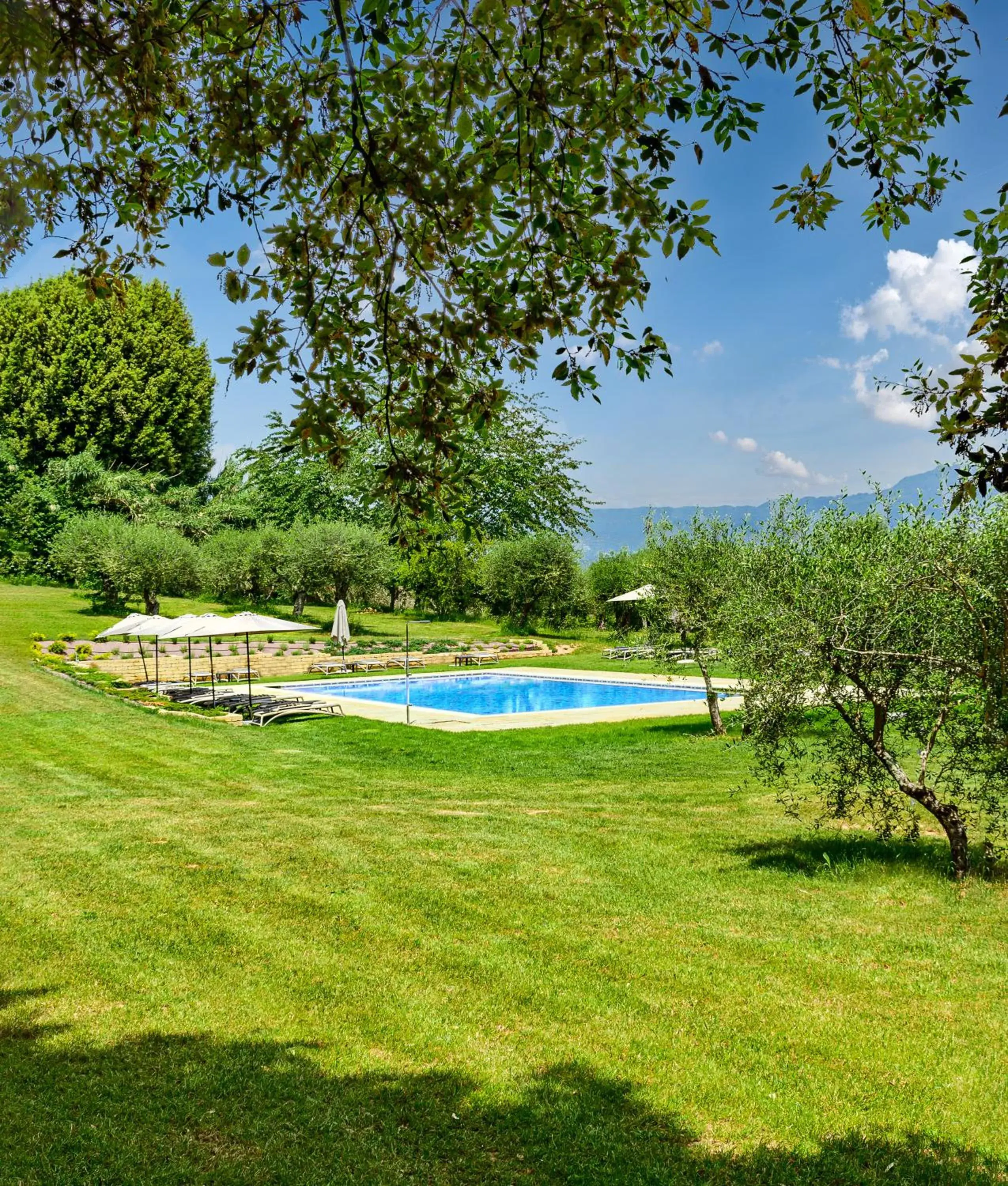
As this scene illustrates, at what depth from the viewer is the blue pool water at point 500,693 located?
2611 centimetres

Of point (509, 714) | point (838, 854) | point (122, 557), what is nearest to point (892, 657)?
point (838, 854)

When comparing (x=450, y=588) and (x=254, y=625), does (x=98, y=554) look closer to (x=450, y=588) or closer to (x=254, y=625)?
(x=254, y=625)

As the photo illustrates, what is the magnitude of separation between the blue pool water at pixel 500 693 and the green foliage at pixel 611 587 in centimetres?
1479

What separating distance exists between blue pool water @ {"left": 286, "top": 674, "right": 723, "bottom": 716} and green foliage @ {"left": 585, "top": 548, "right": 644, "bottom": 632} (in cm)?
1479

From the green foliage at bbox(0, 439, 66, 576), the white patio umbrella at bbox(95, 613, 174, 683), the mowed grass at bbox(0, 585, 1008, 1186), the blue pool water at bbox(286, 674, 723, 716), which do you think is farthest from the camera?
the green foliage at bbox(0, 439, 66, 576)

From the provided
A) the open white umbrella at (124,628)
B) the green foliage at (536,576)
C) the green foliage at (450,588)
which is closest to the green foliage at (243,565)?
the green foliage at (450,588)

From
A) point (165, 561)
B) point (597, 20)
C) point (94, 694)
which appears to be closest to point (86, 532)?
point (165, 561)

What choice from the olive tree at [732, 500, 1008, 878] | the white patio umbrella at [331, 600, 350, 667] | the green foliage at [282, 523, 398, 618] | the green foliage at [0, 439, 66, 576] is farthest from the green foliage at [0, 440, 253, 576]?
the olive tree at [732, 500, 1008, 878]

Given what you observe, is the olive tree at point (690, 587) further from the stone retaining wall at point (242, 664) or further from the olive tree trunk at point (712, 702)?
the stone retaining wall at point (242, 664)

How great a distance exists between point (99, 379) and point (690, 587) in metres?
36.8

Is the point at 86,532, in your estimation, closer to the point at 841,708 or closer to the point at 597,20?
the point at 841,708

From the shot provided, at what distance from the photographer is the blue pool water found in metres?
26.1

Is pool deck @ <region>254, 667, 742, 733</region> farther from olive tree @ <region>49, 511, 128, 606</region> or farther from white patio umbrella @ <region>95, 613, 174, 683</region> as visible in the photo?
olive tree @ <region>49, 511, 128, 606</region>

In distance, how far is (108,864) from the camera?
8.31 meters
